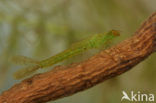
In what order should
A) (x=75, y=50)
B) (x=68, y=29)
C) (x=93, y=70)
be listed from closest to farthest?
(x=93, y=70), (x=75, y=50), (x=68, y=29)

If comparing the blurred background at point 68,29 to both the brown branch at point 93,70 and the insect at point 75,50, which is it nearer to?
the insect at point 75,50

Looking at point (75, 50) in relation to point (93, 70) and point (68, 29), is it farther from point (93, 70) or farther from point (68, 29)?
point (68, 29)

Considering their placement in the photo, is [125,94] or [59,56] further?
[125,94]

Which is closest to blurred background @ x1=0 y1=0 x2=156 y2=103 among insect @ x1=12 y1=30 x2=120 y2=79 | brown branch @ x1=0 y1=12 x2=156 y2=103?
insect @ x1=12 y1=30 x2=120 y2=79

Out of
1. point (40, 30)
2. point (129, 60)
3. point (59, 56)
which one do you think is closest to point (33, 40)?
point (40, 30)

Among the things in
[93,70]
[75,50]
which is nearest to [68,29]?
[75,50]

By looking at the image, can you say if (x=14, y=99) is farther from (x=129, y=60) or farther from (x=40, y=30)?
(x=40, y=30)

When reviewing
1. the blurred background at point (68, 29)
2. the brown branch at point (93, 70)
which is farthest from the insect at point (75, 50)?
the blurred background at point (68, 29)
